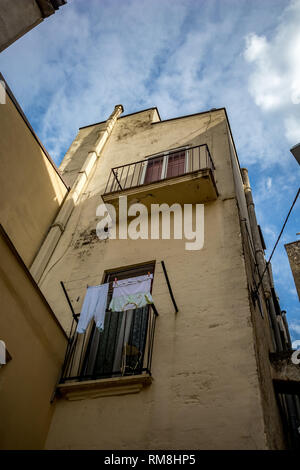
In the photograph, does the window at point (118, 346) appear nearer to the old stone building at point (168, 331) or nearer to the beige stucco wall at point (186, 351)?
the old stone building at point (168, 331)

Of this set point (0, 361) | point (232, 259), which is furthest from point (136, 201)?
point (0, 361)

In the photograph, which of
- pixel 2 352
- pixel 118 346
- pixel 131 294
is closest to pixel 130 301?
pixel 131 294

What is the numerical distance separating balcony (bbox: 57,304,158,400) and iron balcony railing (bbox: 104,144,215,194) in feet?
16.3

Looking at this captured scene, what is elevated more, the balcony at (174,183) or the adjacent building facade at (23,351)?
the balcony at (174,183)

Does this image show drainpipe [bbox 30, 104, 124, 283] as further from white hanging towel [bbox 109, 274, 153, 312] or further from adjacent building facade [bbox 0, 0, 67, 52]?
adjacent building facade [bbox 0, 0, 67, 52]

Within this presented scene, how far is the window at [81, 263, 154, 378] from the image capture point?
250 inches

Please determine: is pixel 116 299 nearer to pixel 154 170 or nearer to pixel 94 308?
pixel 94 308

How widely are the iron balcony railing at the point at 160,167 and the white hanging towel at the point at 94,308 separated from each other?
4.47 metres

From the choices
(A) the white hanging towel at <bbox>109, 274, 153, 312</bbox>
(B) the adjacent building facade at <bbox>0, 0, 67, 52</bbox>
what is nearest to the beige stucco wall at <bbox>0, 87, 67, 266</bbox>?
(B) the adjacent building facade at <bbox>0, 0, 67, 52</bbox>

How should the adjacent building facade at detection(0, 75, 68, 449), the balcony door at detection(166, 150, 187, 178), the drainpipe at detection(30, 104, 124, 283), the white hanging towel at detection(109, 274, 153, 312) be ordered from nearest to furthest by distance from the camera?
the adjacent building facade at detection(0, 75, 68, 449)
the white hanging towel at detection(109, 274, 153, 312)
the drainpipe at detection(30, 104, 124, 283)
the balcony door at detection(166, 150, 187, 178)

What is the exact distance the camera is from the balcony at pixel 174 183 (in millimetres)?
9102

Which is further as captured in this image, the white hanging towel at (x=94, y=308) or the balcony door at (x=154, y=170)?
the balcony door at (x=154, y=170)

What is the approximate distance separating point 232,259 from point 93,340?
3243 millimetres

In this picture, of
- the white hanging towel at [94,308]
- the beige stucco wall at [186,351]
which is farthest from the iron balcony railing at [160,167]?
the white hanging towel at [94,308]
